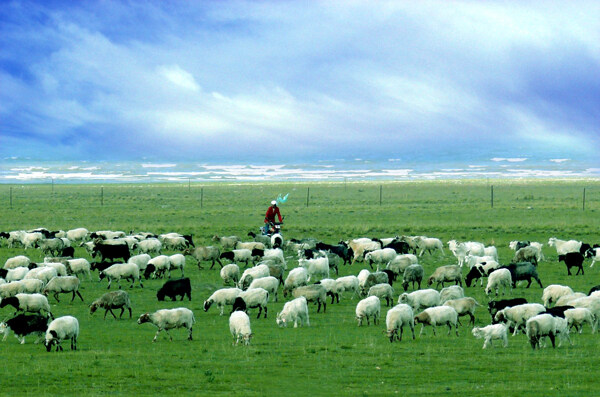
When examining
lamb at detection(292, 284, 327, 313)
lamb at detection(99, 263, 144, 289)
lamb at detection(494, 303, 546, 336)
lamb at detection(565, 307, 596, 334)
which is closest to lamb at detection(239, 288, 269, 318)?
lamb at detection(292, 284, 327, 313)

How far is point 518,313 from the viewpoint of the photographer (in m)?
17.3

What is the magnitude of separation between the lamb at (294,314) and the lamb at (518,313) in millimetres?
4407

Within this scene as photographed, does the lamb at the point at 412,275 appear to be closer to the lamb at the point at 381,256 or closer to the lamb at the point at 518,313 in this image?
the lamb at the point at 381,256

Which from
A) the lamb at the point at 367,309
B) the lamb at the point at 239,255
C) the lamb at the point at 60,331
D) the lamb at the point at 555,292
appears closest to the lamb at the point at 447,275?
the lamb at the point at 555,292

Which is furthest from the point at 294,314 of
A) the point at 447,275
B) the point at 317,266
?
the point at 317,266

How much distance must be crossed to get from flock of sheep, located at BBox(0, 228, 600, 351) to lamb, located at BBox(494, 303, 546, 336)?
0.02 meters

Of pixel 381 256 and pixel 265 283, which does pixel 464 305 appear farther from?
pixel 381 256

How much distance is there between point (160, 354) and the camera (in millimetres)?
15633

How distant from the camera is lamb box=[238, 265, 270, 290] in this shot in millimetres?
23328

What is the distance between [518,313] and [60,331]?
31.3 ft

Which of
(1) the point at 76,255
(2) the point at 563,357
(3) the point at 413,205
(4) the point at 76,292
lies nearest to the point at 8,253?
(1) the point at 76,255

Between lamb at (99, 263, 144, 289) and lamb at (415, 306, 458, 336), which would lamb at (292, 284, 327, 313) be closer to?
lamb at (415, 306, 458, 336)

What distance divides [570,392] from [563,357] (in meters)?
2.33

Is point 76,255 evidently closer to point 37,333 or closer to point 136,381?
point 37,333
